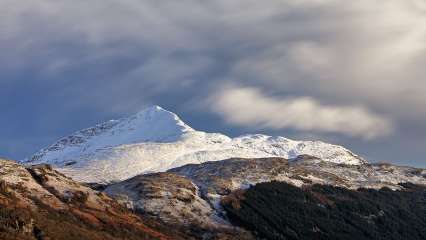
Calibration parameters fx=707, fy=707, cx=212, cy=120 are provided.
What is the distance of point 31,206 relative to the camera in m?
188

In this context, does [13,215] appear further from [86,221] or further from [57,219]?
[86,221]

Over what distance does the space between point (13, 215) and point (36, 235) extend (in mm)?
9339

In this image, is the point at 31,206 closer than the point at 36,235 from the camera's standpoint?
No

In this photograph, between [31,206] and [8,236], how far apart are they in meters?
42.6

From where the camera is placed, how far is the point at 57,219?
184 m

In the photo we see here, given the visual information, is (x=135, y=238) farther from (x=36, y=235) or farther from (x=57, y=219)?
(x=36, y=235)

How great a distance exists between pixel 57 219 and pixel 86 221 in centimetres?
1465

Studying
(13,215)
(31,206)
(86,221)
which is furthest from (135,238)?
(13,215)

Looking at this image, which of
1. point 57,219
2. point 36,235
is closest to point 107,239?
point 57,219

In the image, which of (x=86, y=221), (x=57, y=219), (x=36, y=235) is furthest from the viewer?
(x=86, y=221)

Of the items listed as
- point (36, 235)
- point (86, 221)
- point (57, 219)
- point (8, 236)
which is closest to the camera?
point (8, 236)

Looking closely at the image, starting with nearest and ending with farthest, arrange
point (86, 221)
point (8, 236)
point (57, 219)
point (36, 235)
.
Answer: point (8, 236), point (36, 235), point (57, 219), point (86, 221)

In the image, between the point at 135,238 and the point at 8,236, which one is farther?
the point at 135,238

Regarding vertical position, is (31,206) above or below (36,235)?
above
